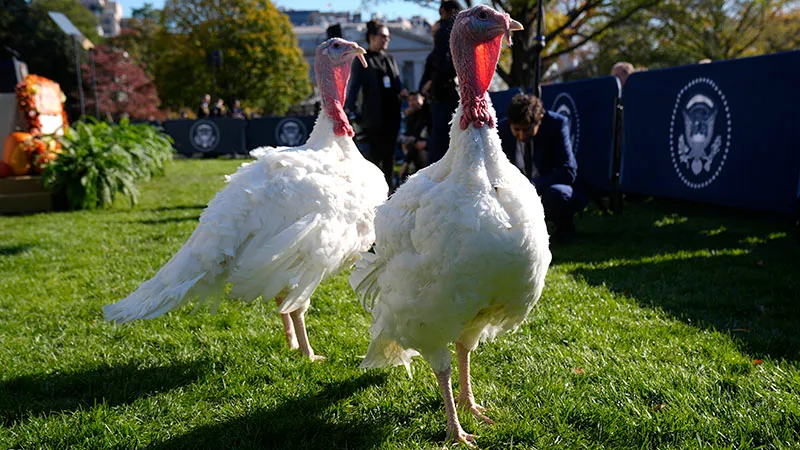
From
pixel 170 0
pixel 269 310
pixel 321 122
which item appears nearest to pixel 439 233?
pixel 321 122

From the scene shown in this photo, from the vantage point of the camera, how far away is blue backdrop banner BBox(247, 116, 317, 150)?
21938 mm

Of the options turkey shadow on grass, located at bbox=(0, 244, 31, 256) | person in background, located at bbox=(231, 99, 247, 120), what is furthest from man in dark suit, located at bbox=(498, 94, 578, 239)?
person in background, located at bbox=(231, 99, 247, 120)

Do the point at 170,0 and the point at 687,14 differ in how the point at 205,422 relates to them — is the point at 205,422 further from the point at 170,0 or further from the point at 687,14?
the point at 170,0

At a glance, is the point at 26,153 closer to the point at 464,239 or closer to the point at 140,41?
the point at 464,239

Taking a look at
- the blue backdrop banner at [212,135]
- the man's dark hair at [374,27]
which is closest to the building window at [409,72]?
the blue backdrop banner at [212,135]

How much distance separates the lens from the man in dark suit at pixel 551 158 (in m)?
6.04

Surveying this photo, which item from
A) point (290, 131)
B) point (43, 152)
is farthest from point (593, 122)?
point (290, 131)

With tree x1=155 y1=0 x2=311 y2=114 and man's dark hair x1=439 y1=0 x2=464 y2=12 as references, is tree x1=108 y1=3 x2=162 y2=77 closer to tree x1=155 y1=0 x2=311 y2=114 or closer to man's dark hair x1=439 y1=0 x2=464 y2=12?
tree x1=155 y1=0 x2=311 y2=114

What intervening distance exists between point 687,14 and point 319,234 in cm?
2522

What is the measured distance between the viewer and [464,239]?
7.97ft

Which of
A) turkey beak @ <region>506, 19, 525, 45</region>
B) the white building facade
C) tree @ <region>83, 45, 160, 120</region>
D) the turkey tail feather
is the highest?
the white building facade

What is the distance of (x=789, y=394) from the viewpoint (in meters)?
2.95

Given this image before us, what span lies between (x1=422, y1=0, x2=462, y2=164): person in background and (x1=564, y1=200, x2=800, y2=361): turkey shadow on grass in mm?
1897

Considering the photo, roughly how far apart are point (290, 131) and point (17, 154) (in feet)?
41.2
